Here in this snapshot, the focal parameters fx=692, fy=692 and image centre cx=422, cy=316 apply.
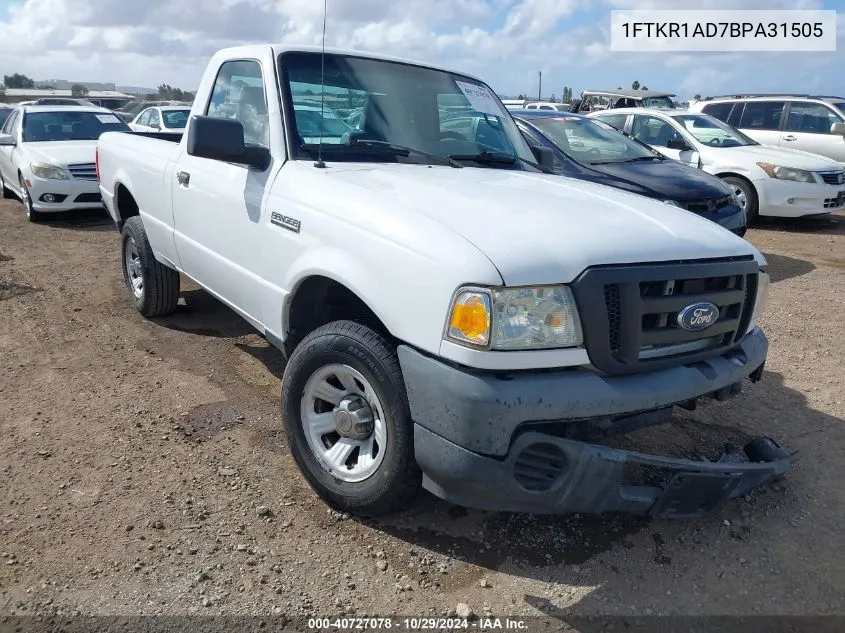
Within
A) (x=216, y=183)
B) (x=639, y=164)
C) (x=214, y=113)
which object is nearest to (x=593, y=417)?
(x=216, y=183)

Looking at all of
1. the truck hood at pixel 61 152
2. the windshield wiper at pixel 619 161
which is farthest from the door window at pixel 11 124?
the windshield wiper at pixel 619 161

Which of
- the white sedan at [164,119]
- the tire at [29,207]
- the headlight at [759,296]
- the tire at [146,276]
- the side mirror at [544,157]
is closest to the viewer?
the headlight at [759,296]

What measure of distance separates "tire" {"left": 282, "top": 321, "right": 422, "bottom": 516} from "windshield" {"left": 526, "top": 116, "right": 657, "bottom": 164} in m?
5.27

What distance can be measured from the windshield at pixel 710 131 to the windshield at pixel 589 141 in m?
2.78

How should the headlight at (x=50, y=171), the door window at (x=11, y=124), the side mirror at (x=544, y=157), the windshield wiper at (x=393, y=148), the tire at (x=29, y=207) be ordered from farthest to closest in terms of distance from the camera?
1. the door window at (x=11, y=124)
2. the tire at (x=29, y=207)
3. the headlight at (x=50, y=171)
4. the side mirror at (x=544, y=157)
5. the windshield wiper at (x=393, y=148)

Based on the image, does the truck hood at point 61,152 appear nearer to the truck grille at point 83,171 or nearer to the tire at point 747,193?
the truck grille at point 83,171

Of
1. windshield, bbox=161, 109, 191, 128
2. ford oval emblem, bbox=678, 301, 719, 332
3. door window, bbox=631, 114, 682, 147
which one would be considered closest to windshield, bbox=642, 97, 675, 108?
door window, bbox=631, 114, 682, 147

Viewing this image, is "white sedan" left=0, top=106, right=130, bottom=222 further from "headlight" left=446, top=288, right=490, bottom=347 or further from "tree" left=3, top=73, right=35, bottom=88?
"tree" left=3, top=73, right=35, bottom=88

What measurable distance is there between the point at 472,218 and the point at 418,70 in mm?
1791

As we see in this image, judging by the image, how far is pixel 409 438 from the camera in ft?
8.54

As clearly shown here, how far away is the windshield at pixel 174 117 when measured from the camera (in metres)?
14.3

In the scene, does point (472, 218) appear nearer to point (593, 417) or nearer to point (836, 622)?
point (593, 417)

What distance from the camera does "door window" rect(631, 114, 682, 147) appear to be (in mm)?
10547

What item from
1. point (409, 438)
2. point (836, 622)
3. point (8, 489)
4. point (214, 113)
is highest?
point (214, 113)
